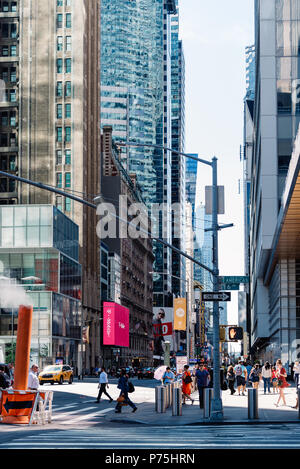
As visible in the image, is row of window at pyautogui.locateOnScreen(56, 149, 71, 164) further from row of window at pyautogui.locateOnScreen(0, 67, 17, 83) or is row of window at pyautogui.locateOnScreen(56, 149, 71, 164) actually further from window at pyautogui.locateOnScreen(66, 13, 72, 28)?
window at pyautogui.locateOnScreen(66, 13, 72, 28)

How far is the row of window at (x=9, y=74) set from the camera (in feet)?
370

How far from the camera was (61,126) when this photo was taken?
110438mm

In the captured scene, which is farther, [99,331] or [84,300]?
[99,331]

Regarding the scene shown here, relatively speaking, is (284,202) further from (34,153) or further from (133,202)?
(133,202)

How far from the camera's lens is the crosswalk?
16219mm

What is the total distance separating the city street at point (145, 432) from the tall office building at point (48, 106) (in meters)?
79.0

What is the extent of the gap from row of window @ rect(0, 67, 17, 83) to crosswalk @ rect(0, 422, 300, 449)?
96.5 m

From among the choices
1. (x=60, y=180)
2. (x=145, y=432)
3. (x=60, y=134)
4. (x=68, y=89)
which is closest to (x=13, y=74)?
(x=68, y=89)

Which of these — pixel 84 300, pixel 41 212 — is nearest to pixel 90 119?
pixel 84 300

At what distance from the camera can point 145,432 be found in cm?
2134

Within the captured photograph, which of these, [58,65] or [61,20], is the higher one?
[61,20]

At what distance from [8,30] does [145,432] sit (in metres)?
101

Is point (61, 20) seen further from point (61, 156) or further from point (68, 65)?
point (61, 156)
